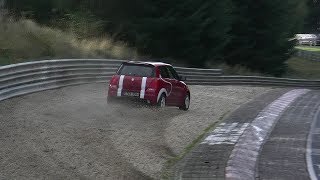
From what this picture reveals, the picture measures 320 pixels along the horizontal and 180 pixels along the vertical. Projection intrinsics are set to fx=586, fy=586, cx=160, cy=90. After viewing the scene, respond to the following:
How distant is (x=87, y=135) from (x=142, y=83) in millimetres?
4720

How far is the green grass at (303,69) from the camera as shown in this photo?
4894cm

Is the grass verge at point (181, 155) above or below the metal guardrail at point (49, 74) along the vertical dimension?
below

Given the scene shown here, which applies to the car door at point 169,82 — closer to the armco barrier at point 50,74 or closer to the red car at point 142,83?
the red car at point 142,83

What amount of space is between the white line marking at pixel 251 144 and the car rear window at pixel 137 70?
3.07m

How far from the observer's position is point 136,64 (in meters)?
16.1

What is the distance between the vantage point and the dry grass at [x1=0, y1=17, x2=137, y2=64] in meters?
21.0

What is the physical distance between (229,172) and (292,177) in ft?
3.72

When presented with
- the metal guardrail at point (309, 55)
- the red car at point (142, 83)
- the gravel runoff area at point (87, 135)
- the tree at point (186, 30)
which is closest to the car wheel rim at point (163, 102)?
the red car at point (142, 83)

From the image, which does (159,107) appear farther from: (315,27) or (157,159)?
(315,27)

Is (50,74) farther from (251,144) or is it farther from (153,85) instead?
(251,144)

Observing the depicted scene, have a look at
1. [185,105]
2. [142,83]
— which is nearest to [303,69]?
[185,105]

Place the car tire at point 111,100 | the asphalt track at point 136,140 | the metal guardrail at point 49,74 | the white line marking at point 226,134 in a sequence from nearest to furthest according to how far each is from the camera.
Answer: the asphalt track at point 136,140 → the white line marking at point 226,134 → the metal guardrail at point 49,74 → the car tire at point 111,100

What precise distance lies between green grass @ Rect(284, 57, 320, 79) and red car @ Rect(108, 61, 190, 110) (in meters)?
31.0

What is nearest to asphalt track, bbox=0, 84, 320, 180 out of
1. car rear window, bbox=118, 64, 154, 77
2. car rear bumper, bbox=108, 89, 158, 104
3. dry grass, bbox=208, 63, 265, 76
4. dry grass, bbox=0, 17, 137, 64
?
car rear bumper, bbox=108, 89, 158, 104
